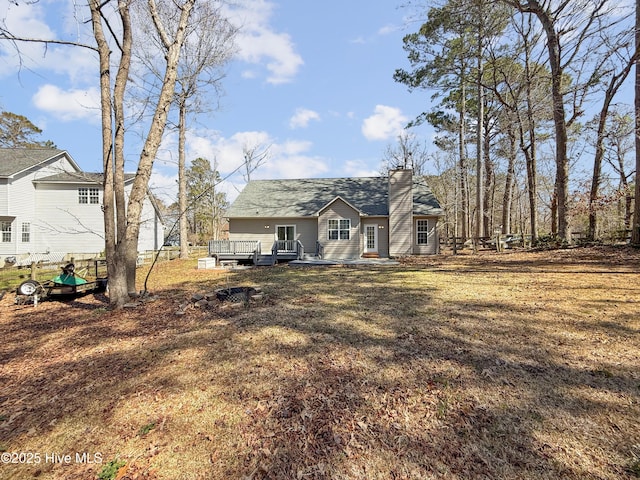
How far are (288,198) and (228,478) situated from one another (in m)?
18.9


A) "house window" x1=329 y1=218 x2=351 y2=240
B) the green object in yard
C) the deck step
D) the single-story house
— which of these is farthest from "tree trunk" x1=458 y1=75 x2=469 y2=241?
the single-story house

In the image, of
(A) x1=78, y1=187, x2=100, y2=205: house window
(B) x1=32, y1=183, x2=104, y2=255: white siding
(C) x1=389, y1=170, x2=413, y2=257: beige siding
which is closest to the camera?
(C) x1=389, y1=170, x2=413, y2=257: beige siding

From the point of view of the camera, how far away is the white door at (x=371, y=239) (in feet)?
61.5

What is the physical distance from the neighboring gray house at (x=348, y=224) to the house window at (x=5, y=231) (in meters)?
13.2

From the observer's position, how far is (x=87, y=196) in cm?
2009

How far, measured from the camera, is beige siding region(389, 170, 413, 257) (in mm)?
18219

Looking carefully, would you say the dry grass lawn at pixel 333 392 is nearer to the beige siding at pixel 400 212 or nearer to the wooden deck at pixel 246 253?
the wooden deck at pixel 246 253

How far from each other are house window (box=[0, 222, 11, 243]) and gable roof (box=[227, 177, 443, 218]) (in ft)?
43.3

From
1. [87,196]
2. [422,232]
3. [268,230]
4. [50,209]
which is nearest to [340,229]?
[268,230]

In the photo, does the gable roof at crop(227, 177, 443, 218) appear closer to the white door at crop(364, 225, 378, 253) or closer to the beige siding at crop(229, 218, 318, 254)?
Result: the beige siding at crop(229, 218, 318, 254)

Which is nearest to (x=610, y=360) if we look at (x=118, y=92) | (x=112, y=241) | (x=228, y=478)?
(x=228, y=478)

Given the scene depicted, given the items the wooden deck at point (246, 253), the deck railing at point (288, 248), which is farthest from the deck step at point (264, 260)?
the deck railing at point (288, 248)

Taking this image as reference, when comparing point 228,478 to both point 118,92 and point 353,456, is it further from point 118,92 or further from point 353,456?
point 118,92

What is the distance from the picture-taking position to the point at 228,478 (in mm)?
2260
